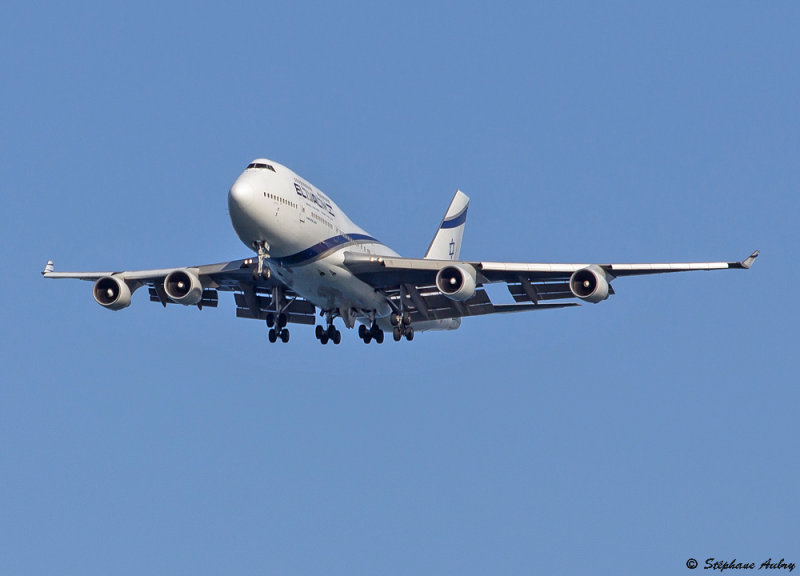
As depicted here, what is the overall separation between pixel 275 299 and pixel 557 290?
39.1 feet

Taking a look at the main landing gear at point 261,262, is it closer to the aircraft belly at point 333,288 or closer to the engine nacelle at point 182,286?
the aircraft belly at point 333,288

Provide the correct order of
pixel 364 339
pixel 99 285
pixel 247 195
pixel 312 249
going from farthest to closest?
pixel 364 339 < pixel 99 285 < pixel 312 249 < pixel 247 195

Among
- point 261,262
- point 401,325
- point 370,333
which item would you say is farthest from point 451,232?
point 261,262

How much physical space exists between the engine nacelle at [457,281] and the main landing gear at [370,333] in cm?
765

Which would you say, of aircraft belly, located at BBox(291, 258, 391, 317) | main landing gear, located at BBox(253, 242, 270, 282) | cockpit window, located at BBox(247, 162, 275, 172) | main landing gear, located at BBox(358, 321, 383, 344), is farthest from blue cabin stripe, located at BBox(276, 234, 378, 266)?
main landing gear, located at BBox(358, 321, 383, 344)

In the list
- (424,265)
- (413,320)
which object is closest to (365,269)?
(424,265)

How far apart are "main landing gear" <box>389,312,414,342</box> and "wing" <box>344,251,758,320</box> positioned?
1.72 ft

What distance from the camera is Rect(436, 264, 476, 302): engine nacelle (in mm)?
44656

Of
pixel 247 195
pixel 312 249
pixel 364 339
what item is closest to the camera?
pixel 247 195

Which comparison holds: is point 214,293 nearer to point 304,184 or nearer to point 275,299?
point 275,299

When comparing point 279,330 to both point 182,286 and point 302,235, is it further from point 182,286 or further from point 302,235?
point 302,235

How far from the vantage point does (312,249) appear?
148 feet

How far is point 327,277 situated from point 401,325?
5.38 m

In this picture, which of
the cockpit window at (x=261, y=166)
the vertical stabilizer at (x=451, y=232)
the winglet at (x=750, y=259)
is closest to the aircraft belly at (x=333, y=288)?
the cockpit window at (x=261, y=166)
